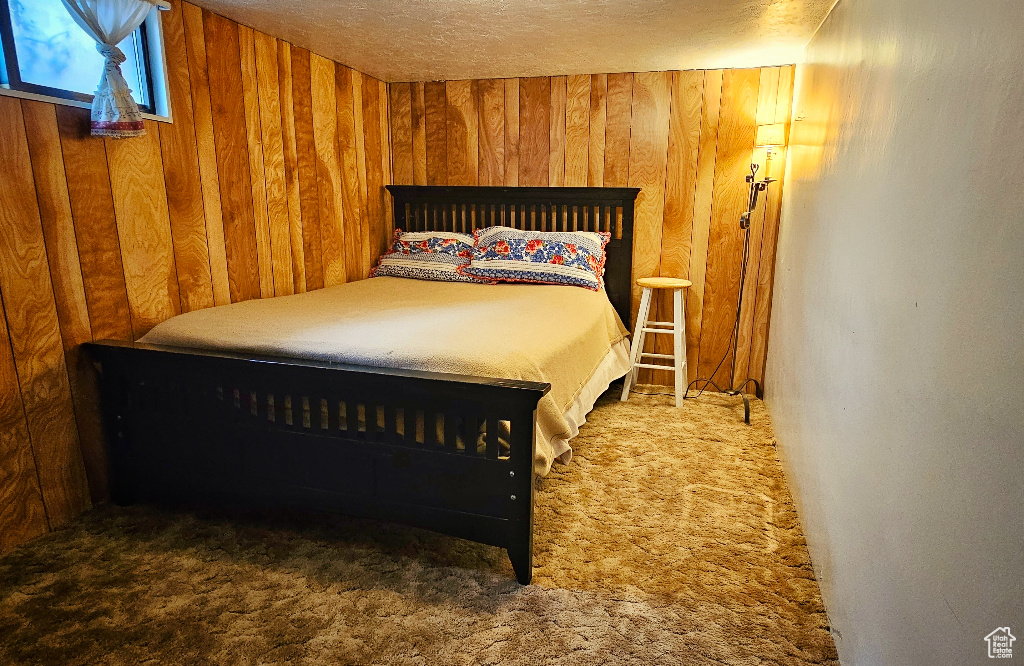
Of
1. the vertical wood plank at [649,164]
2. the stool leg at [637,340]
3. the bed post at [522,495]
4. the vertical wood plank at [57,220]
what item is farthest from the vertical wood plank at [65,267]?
the vertical wood plank at [649,164]

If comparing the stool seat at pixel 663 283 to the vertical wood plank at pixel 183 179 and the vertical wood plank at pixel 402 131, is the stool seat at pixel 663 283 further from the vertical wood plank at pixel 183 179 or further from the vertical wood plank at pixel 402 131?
the vertical wood plank at pixel 183 179

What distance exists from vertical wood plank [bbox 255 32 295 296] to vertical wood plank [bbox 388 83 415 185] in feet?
3.50

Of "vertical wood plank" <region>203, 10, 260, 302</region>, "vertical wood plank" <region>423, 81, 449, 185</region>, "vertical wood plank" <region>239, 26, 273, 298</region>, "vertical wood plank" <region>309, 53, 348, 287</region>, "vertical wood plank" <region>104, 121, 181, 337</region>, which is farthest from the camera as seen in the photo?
"vertical wood plank" <region>423, 81, 449, 185</region>

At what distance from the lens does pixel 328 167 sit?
3361 millimetres

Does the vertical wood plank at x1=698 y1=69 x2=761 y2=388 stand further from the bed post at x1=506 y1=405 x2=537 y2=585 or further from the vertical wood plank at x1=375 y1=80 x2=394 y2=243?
the bed post at x1=506 y1=405 x2=537 y2=585

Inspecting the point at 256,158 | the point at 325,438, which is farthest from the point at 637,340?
the point at 256,158

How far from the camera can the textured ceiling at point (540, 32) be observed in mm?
2420

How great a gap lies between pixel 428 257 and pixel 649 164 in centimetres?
143

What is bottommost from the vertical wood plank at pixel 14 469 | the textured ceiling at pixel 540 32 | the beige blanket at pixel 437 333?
the vertical wood plank at pixel 14 469

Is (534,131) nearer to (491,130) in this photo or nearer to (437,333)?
(491,130)

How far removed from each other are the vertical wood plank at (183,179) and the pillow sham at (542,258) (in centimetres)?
140

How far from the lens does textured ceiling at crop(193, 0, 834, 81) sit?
7.94 feet

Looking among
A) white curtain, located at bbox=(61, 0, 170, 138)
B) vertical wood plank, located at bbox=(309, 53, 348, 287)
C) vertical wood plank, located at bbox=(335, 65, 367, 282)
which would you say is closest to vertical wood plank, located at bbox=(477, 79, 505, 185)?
vertical wood plank, located at bbox=(335, 65, 367, 282)

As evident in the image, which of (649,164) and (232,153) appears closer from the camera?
(232,153)
